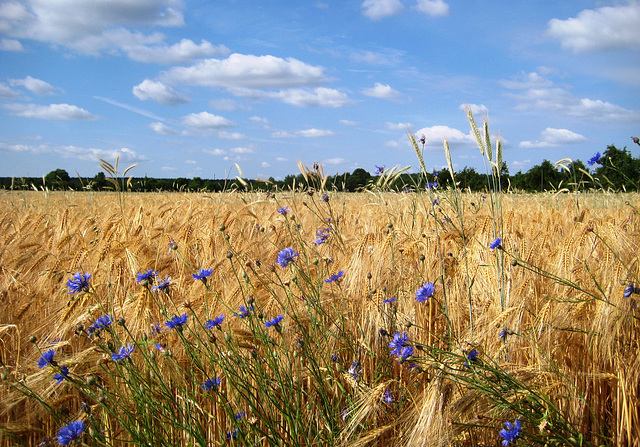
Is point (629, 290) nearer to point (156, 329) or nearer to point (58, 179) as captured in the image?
point (156, 329)

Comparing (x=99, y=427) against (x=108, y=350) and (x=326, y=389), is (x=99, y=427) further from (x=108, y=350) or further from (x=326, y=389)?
(x=326, y=389)

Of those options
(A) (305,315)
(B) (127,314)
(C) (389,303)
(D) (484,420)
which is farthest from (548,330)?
(B) (127,314)

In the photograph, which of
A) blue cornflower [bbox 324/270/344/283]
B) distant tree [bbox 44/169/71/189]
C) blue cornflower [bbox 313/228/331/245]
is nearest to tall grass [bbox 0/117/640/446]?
blue cornflower [bbox 324/270/344/283]

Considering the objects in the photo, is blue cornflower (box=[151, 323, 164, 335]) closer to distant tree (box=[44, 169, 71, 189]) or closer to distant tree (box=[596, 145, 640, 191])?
distant tree (box=[596, 145, 640, 191])

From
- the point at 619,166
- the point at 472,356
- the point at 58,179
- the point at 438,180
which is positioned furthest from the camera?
the point at 58,179

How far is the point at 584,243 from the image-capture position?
2.19m

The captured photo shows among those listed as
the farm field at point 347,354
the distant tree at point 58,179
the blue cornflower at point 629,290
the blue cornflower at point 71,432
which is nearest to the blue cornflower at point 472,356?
the farm field at point 347,354

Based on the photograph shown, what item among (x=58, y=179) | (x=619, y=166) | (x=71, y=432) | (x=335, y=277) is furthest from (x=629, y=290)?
(x=58, y=179)

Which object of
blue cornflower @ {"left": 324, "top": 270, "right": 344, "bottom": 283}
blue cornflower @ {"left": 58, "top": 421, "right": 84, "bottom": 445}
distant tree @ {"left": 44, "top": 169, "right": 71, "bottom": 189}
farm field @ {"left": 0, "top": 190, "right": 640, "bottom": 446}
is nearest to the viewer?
blue cornflower @ {"left": 58, "top": 421, "right": 84, "bottom": 445}

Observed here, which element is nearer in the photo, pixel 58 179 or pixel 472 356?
pixel 472 356

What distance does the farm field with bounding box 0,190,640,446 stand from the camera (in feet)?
3.88

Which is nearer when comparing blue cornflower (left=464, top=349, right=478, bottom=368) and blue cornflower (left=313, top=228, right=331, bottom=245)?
blue cornflower (left=464, top=349, right=478, bottom=368)

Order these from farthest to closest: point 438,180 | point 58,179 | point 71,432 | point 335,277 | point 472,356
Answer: point 58,179 → point 438,180 → point 335,277 → point 472,356 → point 71,432

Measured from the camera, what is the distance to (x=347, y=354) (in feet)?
5.47
